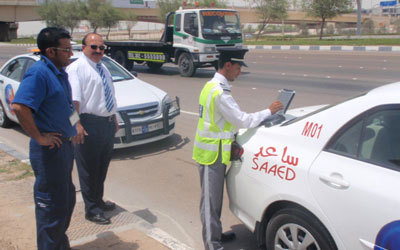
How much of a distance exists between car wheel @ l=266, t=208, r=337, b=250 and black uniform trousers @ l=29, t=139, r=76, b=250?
1.56m

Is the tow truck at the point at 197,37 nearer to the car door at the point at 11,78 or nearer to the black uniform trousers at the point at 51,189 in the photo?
the car door at the point at 11,78

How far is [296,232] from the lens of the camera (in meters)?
2.90

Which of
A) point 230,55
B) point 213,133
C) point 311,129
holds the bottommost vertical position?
point 213,133

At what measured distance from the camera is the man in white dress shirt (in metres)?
3.98

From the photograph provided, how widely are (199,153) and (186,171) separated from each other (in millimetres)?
2470

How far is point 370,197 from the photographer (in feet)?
7.98

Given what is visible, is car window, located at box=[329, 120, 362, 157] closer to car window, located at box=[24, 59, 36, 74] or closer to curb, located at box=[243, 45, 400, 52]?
car window, located at box=[24, 59, 36, 74]

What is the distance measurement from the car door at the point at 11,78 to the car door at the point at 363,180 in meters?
6.31

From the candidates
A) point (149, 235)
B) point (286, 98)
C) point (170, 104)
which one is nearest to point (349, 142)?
point (286, 98)

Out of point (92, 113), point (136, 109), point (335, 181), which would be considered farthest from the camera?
point (136, 109)

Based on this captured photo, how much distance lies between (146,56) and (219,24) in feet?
12.6

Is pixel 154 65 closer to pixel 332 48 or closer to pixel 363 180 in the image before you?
pixel 332 48

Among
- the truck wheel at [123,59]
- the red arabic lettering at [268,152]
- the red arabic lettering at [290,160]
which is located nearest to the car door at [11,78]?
the red arabic lettering at [268,152]

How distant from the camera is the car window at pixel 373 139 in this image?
259 centimetres
